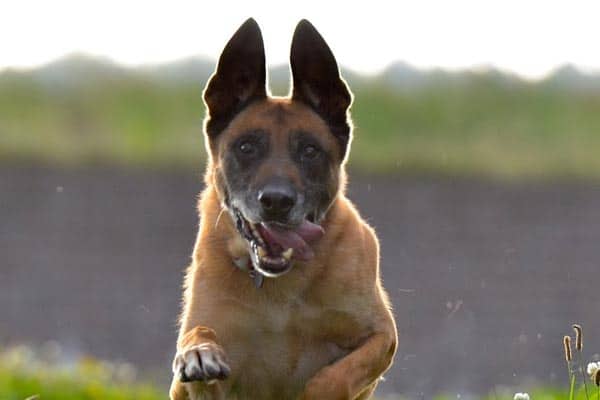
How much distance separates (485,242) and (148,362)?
352cm

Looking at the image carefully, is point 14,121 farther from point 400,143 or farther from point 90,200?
point 400,143

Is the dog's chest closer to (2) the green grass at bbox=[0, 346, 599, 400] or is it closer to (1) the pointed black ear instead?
(1) the pointed black ear

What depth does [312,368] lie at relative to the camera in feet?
23.0

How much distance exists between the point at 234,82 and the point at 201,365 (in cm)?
153

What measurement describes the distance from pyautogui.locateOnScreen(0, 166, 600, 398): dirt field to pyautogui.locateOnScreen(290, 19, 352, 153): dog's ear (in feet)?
9.24

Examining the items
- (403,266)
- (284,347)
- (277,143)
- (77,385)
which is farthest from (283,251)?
(403,266)

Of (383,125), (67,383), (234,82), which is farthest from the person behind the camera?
(383,125)

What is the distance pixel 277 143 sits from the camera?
723 cm

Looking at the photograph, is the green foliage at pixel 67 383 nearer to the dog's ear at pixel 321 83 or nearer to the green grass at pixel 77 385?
the green grass at pixel 77 385

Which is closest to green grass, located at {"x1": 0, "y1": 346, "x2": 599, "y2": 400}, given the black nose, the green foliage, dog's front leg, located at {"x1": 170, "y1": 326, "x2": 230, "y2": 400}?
the green foliage

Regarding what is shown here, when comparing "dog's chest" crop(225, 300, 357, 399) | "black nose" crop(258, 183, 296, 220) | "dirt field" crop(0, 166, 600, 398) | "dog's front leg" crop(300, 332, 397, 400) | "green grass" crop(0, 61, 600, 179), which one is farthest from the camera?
"green grass" crop(0, 61, 600, 179)

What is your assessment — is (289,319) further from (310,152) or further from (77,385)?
(77,385)

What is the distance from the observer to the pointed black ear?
7320 mm

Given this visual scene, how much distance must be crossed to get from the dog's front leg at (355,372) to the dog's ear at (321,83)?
1.01 meters
